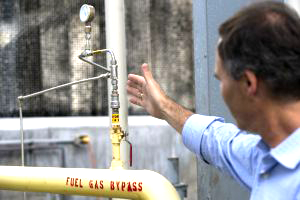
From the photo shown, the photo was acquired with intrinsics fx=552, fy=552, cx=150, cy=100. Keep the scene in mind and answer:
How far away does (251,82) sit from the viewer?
1.02 m

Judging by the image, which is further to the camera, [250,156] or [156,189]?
[156,189]

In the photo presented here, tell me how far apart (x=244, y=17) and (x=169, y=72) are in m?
3.59

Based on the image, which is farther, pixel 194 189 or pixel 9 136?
pixel 194 189

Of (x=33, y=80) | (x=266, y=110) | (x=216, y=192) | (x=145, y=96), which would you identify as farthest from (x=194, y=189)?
(x=266, y=110)

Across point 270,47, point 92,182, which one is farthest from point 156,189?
point 270,47

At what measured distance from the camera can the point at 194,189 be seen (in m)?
4.72

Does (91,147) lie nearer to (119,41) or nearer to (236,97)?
(119,41)

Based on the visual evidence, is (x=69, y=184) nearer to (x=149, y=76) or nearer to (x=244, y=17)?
(x=149, y=76)

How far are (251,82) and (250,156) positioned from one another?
0.85ft

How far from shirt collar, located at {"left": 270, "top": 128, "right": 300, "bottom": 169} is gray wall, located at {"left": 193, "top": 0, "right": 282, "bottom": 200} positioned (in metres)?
1.06

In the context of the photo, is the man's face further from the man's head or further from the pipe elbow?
the pipe elbow

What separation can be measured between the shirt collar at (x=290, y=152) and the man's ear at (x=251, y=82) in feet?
0.35

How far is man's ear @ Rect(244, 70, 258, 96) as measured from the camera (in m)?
1.02

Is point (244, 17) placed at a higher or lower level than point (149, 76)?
higher
